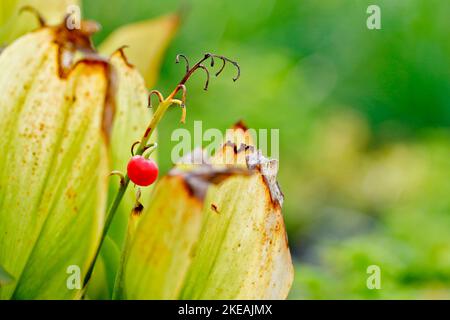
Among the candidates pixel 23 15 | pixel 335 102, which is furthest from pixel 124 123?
pixel 335 102

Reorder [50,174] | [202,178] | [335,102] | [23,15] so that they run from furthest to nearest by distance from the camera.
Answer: [335,102]
[23,15]
[50,174]
[202,178]

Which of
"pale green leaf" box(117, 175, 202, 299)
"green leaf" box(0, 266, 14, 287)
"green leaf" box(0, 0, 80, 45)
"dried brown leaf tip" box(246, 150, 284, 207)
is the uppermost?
"green leaf" box(0, 0, 80, 45)

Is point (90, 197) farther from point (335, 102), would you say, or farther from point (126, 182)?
point (335, 102)

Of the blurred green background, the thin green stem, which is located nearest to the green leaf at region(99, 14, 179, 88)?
the thin green stem

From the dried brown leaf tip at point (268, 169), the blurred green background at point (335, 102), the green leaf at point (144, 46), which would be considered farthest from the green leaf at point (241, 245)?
the blurred green background at point (335, 102)

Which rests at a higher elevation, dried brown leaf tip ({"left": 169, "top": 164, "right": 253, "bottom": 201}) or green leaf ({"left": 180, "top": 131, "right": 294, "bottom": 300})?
dried brown leaf tip ({"left": 169, "top": 164, "right": 253, "bottom": 201})

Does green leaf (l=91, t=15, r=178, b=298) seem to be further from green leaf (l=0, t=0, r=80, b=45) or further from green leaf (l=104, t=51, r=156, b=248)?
green leaf (l=0, t=0, r=80, b=45)

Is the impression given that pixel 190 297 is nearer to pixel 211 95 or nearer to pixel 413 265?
pixel 413 265

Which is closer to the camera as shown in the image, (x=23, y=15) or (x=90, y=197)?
(x=90, y=197)

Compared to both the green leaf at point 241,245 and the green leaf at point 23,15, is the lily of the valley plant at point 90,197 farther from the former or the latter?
the green leaf at point 23,15
